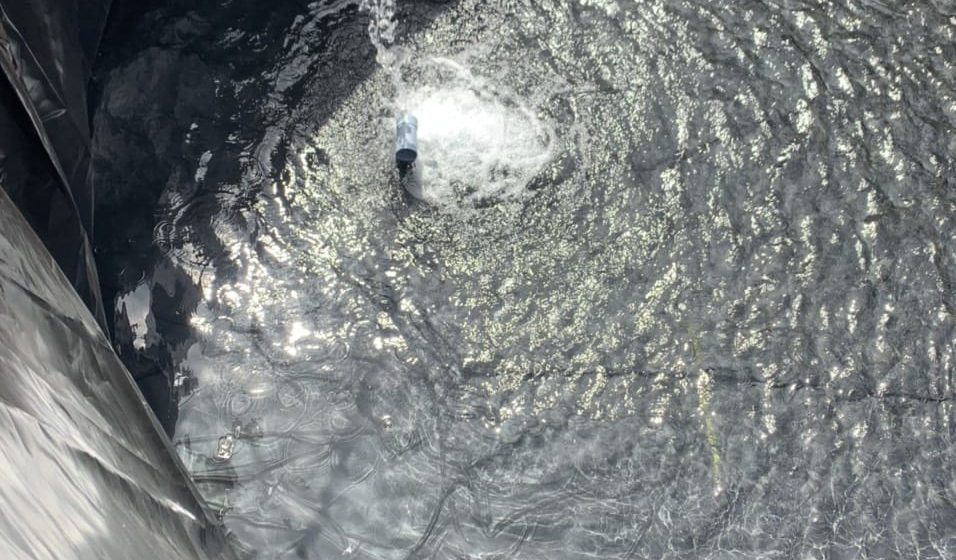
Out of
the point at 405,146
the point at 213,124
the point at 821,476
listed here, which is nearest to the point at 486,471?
the point at 821,476

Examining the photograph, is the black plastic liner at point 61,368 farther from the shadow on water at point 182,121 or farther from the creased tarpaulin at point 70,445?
the shadow on water at point 182,121

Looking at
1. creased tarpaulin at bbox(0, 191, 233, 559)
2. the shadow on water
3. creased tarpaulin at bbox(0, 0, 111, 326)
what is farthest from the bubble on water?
creased tarpaulin at bbox(0, 191, 233, 559)

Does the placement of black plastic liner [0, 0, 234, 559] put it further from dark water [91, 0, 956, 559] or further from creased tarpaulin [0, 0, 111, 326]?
dark water [91, 0, 956, 559]

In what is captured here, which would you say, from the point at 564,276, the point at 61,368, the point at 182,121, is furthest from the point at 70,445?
the point at 182,121

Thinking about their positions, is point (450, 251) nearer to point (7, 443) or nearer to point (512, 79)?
point (512, 79)

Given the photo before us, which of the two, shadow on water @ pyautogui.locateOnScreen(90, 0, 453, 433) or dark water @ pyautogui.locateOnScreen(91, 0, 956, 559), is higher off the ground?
shadow on water @ pyautogui.locateOnScreen(90, 0, 453, 433)

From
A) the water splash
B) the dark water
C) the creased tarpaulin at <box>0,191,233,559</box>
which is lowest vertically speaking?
the dark water

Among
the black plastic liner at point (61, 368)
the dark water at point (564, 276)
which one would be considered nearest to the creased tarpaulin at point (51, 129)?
the black plastic liner at point (61, 368)
